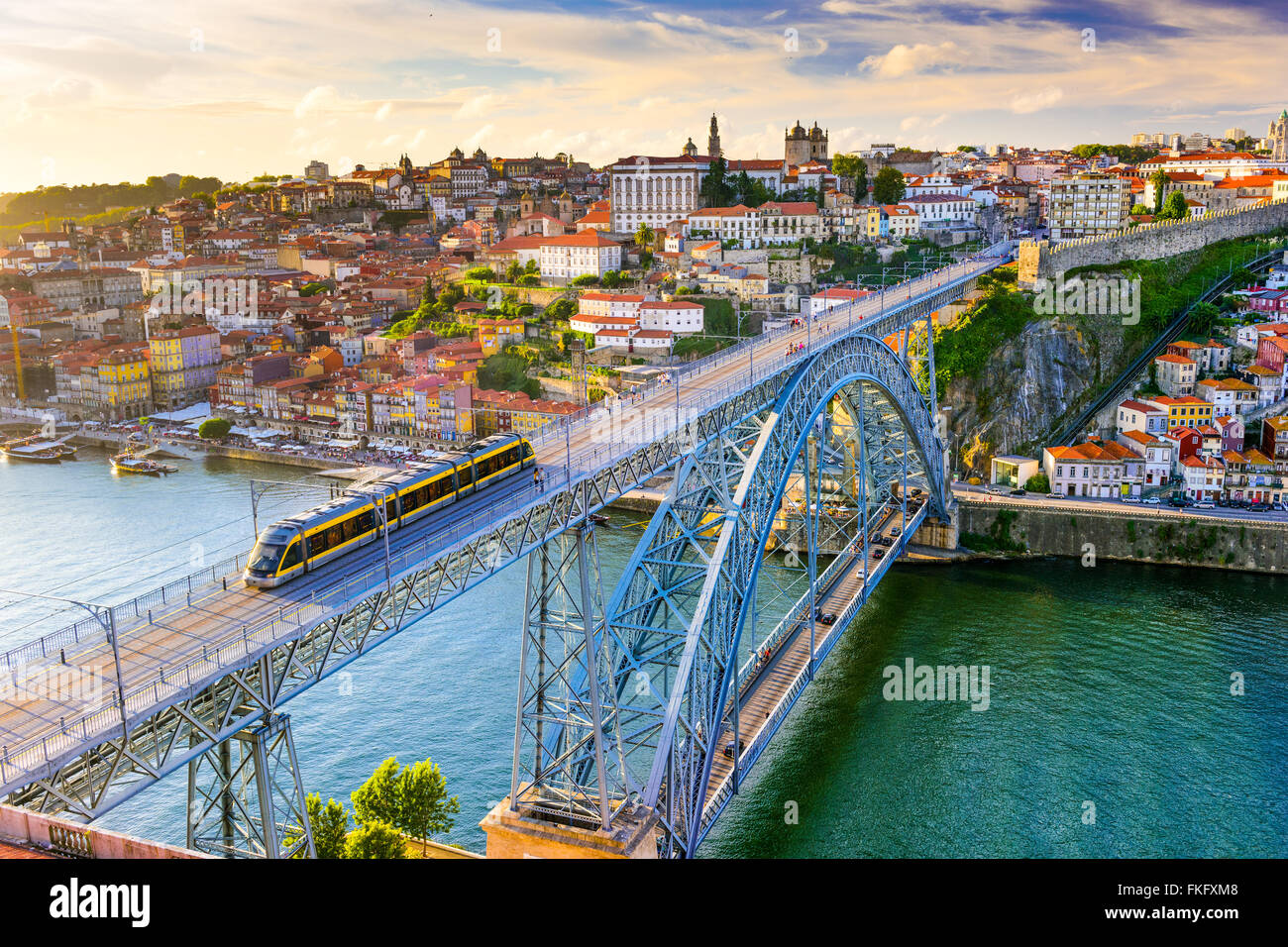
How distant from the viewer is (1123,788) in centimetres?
1600

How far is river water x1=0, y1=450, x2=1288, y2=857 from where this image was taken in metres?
15.0

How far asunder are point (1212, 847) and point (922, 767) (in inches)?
160

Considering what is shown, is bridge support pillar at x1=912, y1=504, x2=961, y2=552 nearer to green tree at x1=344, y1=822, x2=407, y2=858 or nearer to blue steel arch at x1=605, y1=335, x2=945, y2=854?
blue steel arch at x1=605, y1=335, x2=945, y2=854

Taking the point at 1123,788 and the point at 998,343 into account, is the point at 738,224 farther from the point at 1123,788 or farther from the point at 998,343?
the point at 1123,788

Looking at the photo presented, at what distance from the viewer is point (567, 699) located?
1092cm

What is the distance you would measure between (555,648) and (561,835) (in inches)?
172

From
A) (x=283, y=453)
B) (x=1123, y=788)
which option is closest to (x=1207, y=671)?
(x=1123, y=788)

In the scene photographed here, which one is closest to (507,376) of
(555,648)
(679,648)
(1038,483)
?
(1038,483)

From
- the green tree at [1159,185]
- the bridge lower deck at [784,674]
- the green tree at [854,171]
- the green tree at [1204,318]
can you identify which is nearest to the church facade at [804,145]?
the green tree at [854,171]

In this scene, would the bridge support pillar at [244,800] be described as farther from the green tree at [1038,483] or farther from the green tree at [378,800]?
the green tree at [1038,483]

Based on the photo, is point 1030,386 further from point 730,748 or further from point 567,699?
point 567,699

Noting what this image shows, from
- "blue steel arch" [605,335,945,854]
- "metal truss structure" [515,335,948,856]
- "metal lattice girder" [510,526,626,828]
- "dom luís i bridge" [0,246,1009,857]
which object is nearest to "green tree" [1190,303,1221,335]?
"dom luís i bridge" [0,246,1009,857]

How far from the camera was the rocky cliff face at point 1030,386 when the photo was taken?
108ft
